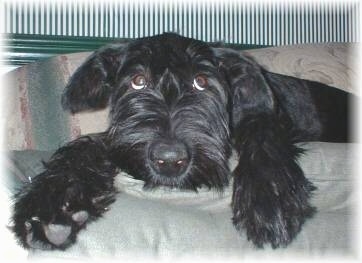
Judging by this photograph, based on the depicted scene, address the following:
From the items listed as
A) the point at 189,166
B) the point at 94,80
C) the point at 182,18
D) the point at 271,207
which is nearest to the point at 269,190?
the point at 271,207

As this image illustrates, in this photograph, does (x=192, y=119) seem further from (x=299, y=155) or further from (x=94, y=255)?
(x=94, y=255)

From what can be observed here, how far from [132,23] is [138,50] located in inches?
46.9

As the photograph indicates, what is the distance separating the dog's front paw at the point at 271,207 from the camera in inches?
55.6

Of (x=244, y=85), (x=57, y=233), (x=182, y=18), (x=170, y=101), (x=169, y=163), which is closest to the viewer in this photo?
(x=57, y=233)

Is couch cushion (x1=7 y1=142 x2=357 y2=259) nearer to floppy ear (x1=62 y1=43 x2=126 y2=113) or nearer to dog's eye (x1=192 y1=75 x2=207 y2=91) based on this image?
dog's eye (x1=192 y1=75 x2=207 y2=91)

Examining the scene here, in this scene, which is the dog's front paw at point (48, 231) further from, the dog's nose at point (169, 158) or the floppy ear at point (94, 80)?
the floppy ear at point (94, 80)

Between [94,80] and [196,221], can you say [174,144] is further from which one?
[94,80]

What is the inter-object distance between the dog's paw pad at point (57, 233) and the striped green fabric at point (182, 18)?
6.39 ft

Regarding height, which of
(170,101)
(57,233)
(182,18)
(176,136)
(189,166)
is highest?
(182,18)

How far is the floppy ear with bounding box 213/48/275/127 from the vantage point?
2076mm

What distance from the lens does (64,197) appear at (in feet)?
4.80

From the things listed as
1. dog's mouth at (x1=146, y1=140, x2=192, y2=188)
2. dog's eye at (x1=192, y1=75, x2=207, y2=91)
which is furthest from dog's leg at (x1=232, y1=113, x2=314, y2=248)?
dog's eye at (x1=192, y1=75, x2=207, y2=91)

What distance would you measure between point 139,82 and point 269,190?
860mm

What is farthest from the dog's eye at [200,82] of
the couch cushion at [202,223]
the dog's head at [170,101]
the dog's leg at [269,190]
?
the couch cushion at [202,223]
